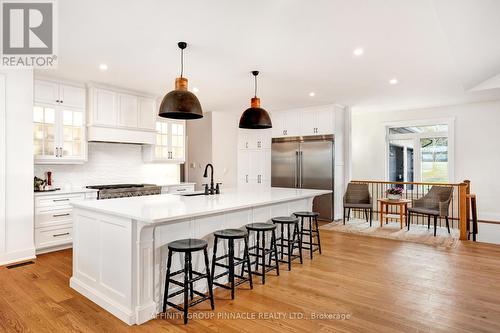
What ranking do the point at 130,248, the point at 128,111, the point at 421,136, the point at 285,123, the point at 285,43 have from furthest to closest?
the point at 421,136
the point at 285,123
the point at 128,111
the point at 285,43
the point at 130,248

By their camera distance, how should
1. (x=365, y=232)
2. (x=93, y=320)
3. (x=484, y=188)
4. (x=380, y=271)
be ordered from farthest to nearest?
(x=484, y=188) < (x=365, y=232) < (x=380, y=271) < (x=93, y=320)

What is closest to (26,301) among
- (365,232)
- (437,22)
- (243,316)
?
(243,316)

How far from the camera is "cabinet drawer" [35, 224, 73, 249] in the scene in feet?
14.0

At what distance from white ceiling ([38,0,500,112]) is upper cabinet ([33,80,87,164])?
302 mm

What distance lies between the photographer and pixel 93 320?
2449mm

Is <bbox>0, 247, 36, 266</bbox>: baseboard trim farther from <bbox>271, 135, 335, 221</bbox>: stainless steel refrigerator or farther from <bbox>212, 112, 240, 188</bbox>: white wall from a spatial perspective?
<bbox>271, 135, 335, 221</bbox>: stainless steel refrigerator

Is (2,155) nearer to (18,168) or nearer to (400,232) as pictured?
(18,168)

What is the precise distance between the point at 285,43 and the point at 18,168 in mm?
3757

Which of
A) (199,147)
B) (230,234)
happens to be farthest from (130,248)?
(199,147)

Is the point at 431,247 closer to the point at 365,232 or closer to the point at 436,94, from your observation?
the point at 365,232

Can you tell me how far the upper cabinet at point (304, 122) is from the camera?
261 inches

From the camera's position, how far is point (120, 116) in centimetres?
524

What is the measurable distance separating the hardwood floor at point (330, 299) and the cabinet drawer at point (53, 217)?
0.46 m

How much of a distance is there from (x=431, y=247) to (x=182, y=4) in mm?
4712
